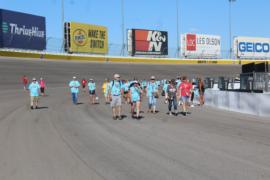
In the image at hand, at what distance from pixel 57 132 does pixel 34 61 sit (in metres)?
40.7

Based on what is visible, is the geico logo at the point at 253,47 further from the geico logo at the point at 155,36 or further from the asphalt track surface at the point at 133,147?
the asphalt track surface at the point at 133,147

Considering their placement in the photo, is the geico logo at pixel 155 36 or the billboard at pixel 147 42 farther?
the geico logo at pixel 155 36

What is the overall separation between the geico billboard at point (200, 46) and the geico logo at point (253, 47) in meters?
4.26

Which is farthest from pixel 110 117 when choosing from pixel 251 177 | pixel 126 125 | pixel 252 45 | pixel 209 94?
pixel 252 45

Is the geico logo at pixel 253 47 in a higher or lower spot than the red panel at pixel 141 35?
lower

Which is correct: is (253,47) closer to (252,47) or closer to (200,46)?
(252,47)

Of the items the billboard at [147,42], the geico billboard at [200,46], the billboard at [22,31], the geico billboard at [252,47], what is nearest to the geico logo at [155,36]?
the billboard at [147,42]

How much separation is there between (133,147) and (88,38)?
180 feet

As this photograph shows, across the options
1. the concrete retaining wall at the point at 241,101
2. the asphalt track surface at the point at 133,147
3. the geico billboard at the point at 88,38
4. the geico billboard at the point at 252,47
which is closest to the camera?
the asphalt track surface at the point at 133,147

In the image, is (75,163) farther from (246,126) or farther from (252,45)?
(252,45)

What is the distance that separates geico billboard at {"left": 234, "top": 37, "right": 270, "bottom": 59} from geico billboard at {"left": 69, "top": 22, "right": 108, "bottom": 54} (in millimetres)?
28142

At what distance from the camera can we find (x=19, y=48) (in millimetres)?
52906

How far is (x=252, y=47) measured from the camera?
88.1 meters

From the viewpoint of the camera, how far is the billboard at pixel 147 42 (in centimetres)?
7144
